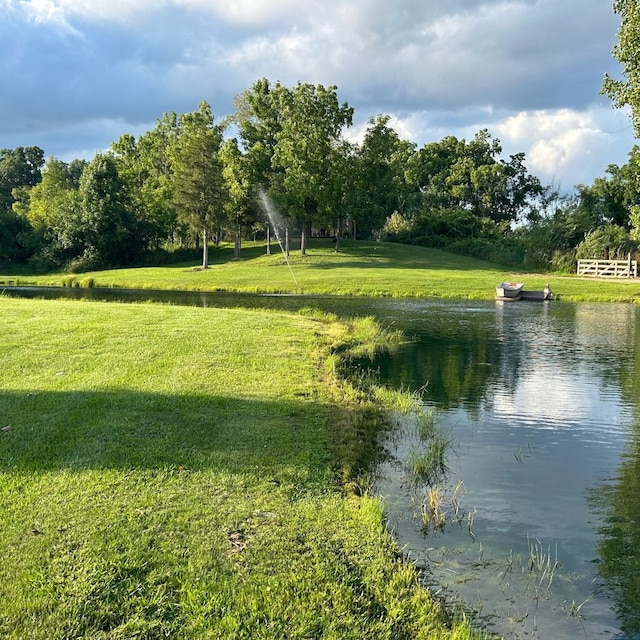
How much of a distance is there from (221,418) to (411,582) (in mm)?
4354

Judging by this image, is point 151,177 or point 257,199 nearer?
point 257,199

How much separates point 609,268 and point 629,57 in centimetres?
2325

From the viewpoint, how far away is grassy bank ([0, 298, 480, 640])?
172 inches

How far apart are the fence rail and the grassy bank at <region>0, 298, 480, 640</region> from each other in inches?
1691

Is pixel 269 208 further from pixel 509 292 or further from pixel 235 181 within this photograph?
pixel 509 292

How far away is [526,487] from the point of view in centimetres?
793

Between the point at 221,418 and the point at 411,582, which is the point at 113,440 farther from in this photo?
the point at 411,582

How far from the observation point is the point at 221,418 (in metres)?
8.78

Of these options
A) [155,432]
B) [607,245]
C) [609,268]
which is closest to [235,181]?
[609,268]

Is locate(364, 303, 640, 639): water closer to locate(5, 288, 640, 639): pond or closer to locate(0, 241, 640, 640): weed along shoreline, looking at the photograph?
locate(5, 288, 640, 639): pond

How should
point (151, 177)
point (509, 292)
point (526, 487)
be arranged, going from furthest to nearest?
point (151, 177), point (509, 292), point (526, 487)

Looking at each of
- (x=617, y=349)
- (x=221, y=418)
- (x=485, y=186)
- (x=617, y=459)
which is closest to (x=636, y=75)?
(x=617, y=349)

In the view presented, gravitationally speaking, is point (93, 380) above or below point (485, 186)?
below

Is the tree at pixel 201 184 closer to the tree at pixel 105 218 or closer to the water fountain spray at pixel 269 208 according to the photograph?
the water fountain spray at pixel 269 208
